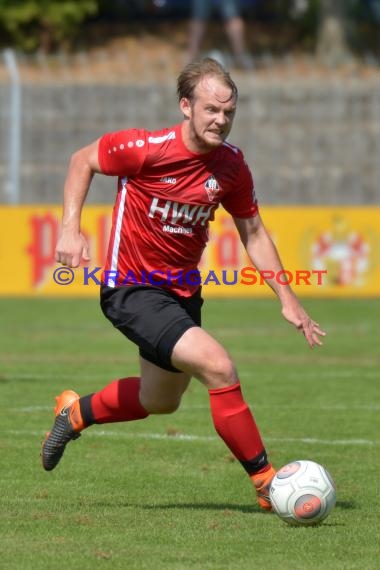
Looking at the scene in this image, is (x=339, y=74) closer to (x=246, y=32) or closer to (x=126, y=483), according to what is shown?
(x=246, y=32)

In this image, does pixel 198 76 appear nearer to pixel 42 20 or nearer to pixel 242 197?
pixel 242 197

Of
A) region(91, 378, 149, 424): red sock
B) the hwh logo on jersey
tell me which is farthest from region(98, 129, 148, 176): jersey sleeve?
region(91, 378, 149, 424): red sock

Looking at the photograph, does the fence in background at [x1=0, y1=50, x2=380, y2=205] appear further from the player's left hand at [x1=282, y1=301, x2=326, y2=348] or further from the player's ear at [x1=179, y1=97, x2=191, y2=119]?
the player's ear at [x1=179, y1=97, x2=191, y2=119]

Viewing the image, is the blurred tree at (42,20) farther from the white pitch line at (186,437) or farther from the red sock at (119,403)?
the red sock at (119,403)

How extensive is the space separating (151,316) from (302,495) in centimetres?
112

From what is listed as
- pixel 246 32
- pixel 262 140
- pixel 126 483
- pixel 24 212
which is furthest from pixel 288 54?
pixel 126 483

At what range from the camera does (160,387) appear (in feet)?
22.9

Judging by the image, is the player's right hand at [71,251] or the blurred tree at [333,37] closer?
the player's right hand at [71,251]

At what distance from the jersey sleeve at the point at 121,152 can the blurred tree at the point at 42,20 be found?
21.2 metres

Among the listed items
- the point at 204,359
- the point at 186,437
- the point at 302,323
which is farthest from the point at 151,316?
the point at 186,437

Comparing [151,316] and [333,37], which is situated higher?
[151,316]

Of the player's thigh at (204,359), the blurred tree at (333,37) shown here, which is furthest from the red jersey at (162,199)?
the blurred tree at (333,37)

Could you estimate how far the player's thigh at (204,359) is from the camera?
20.8 feet

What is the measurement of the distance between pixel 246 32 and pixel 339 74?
3599 millimetres
